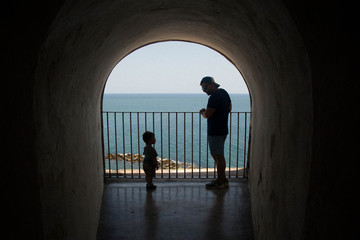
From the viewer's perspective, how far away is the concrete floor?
3646 mm

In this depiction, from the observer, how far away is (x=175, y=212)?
4176mm

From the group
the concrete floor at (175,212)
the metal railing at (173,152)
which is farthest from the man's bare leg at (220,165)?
the metal railing at (173,152)

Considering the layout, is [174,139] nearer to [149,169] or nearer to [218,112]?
[149,169]

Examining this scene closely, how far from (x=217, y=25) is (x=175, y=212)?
2.88 m

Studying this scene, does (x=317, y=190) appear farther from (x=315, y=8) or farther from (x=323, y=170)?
(x=315, y=8)

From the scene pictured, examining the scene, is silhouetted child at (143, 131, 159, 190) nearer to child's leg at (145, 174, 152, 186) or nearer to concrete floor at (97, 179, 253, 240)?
child's leg at (145, 174, 152, 186)

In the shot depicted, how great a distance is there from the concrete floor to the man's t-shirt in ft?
3.86

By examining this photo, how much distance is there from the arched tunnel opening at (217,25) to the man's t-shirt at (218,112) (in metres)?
1.67

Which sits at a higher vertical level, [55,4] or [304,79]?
[55,4]

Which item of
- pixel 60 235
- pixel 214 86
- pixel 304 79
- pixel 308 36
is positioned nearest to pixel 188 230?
pixel 60 235

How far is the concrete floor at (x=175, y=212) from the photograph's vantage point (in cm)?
365

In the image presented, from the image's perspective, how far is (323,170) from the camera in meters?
1.42

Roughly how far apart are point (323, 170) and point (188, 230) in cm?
272

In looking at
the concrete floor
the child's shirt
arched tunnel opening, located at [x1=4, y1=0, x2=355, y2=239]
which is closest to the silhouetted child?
the child's shirt
